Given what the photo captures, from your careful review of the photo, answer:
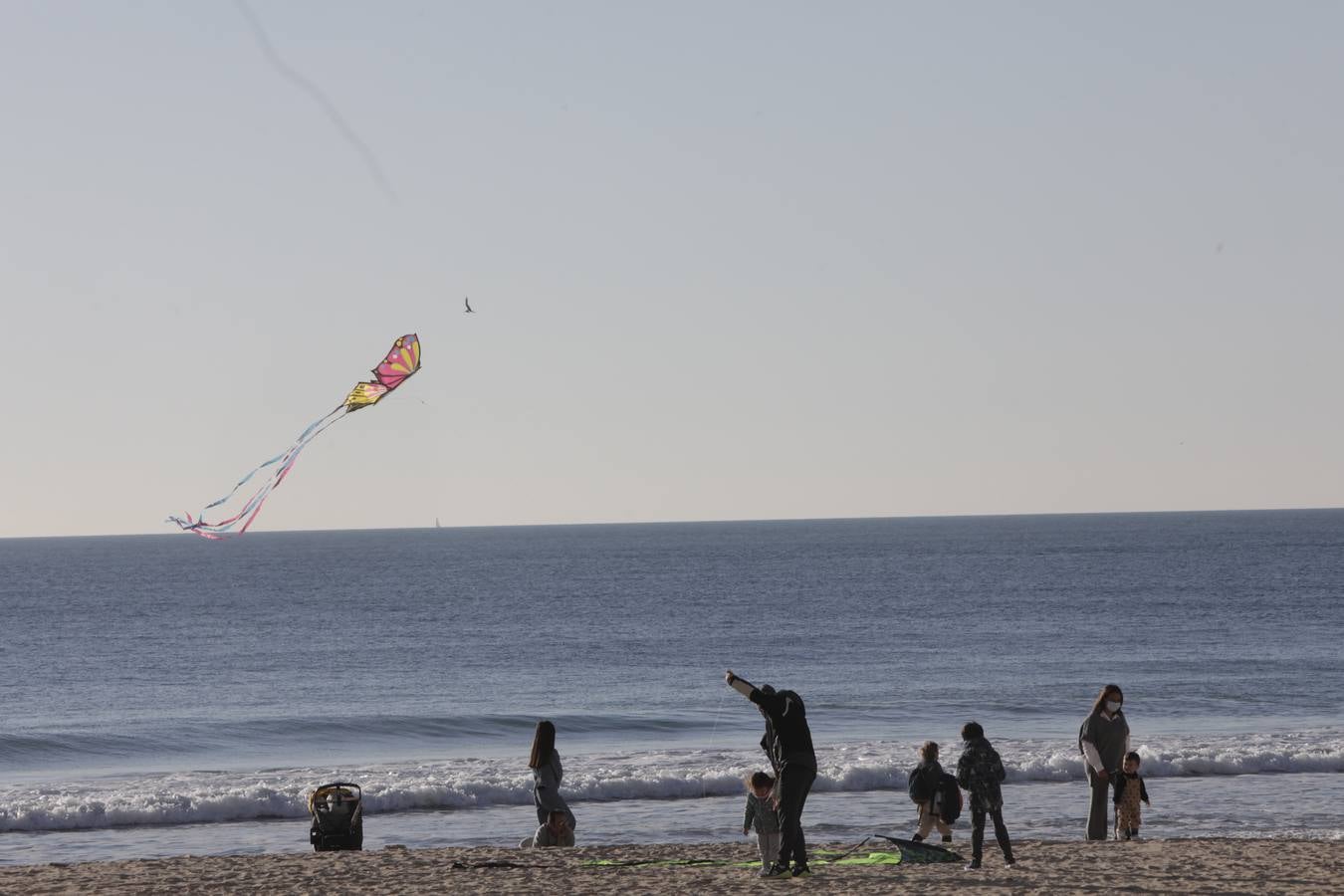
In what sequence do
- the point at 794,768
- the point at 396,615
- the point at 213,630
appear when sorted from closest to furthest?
the point at 794,768
the point at 213,630
the point at 396,615

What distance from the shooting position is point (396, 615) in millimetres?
73312

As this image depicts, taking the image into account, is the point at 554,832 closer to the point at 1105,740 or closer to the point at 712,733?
the point at 1105,740

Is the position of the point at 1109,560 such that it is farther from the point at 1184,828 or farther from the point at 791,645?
the point at 1184,828

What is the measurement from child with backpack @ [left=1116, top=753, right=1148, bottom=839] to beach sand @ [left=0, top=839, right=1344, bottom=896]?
0.46m

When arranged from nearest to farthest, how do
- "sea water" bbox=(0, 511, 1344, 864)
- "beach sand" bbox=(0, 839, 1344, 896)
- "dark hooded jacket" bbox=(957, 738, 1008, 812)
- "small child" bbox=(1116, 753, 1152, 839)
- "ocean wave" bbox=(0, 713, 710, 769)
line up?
1. "beach sand" bbox=(0, 839, 1344, 896)
2. "dark hooded jacket" bbox=(957, 738, 1008, 812)
3. "small child" bbox=(1116, 753, 1152, 839)
4. "sea water" bbox=(0, 511, 1344, 864)
5. "ocean wave" bbox=(0, 713, 710, 769)

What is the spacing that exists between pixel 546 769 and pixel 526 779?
845cm

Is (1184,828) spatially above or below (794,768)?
below

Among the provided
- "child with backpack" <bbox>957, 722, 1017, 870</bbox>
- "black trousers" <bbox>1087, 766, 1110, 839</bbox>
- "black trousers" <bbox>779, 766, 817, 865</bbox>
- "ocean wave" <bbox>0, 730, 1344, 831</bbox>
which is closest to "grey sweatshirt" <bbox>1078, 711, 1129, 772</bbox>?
"black trousers" <bbox>1087, 766, 1110, 839</bbox>

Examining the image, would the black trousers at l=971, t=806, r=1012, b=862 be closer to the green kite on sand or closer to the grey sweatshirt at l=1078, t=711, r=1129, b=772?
the green kite on sand

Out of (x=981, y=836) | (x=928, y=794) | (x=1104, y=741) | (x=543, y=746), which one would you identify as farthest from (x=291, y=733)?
(x=981, y=836)

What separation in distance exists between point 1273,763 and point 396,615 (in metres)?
55.1

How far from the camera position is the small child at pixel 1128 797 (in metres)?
14.9

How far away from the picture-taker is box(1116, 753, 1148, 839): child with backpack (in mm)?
14898

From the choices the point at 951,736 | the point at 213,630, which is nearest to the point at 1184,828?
the point at 951,736
